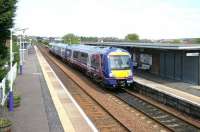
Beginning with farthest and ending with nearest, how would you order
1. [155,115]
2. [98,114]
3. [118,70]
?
1. [118,70]
2. [98,114]
3. [155,115]

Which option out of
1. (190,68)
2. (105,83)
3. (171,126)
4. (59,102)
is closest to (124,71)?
(105,83)

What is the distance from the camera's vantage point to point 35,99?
20625 mm

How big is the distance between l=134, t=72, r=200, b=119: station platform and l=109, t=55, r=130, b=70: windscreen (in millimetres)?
1675

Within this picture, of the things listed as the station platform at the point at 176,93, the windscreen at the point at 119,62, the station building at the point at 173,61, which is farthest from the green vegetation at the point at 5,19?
the station building at the point at 173,61

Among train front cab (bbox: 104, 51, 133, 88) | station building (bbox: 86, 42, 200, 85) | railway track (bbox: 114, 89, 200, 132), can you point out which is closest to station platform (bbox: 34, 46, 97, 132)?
railway track (bbox: 114, 89, 200, 132)

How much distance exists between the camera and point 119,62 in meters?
25.7

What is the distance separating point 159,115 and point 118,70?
757cm

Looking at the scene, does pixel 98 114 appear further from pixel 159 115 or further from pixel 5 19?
pixel 5 19

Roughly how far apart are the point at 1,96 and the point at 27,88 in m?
7.83

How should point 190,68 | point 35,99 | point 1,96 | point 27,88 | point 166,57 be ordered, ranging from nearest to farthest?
point 1,96 < point 35,99 < point 27,88 < point 190,68 < point 166,57

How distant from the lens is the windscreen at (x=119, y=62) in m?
25.5

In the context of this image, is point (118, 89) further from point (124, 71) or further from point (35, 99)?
point (35, 99)

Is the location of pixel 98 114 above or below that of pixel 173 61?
below

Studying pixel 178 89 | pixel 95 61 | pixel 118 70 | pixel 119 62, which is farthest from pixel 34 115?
pixel 95 61
